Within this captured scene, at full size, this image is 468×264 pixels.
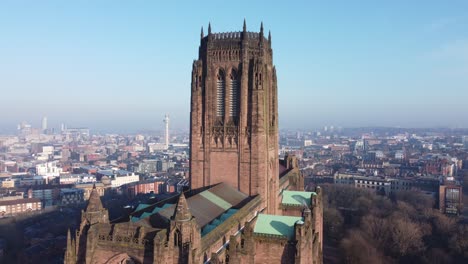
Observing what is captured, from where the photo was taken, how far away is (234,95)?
39375 millimetres

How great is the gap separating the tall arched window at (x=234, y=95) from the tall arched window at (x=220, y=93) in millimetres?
801

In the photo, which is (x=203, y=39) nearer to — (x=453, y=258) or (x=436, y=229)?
(x=453, y=258)

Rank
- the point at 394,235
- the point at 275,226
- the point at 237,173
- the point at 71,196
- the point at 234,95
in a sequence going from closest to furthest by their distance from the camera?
the point at 275,226 < the point at 237,173 < the point at 234,95 < the point at 394,235 < the point at 71,196

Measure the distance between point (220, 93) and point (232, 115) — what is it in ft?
8.71

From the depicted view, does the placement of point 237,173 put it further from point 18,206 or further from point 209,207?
point 18,206

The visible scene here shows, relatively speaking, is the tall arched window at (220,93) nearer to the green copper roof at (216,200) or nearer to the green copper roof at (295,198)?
the green copper roof at (216,200)

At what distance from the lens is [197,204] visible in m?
31.1

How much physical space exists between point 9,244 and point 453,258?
76.5 meters

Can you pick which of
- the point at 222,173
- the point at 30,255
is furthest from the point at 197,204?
the point at 30,255

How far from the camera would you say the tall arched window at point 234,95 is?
3913 cm

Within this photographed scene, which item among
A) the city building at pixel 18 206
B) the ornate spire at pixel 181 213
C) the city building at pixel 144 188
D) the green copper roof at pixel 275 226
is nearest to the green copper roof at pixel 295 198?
the green copper roof at pixel 275 226

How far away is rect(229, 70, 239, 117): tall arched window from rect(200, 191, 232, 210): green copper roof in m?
8.93

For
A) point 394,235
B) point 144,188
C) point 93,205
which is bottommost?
point 144,188

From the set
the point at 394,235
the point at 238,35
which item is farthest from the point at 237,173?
the point at 394,235
